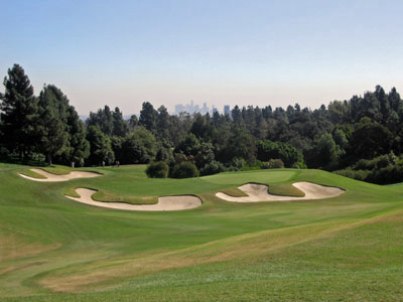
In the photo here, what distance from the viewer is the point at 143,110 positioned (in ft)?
572

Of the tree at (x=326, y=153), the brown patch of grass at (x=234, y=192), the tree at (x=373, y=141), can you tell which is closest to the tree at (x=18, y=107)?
the brown patch of grass at (x=234, y=192)

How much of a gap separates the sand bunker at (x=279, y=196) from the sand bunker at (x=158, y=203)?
234cm

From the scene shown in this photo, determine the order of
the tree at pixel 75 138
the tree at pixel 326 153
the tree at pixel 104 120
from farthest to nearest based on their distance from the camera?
the tree at pixel 104 120 < the tree at pixel 326 153 < the tree at pixel 75 138

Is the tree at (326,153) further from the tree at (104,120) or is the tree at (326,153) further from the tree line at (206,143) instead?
the tree at (104,120)

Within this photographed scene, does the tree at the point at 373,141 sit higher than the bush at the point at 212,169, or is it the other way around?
the tree at the point at 373,141

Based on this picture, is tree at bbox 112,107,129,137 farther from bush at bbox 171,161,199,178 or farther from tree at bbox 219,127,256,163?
bush at bbox 171,161,199,178

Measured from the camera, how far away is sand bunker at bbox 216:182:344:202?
3547 cm

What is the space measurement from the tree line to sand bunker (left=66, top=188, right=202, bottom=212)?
93.8ft

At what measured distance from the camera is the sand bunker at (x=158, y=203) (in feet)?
107

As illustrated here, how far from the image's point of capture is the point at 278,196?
3609 cm

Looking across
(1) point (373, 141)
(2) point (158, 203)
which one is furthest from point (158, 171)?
(1) point (373, 141)

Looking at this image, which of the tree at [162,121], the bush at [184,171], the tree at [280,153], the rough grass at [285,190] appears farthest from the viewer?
the tree at [162,121]

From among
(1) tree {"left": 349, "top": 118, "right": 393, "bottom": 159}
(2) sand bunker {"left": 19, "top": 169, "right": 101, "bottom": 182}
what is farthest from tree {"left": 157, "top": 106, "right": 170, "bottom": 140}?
(2) sand bunker {"left": 19, "top": 169, "right": 101, "bottom": 182}

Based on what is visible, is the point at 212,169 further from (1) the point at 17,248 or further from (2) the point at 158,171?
(1) the point at 17,248
